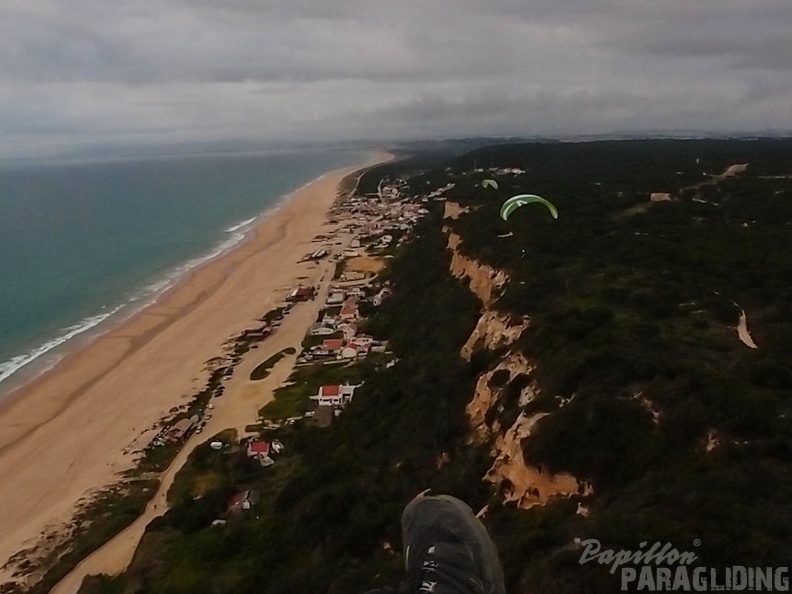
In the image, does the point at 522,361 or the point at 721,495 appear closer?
the point at 721,495

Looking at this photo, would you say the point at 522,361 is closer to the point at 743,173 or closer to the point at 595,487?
the point at 595,487

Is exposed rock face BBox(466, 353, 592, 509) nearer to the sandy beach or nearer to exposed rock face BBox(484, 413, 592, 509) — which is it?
exposed rock face BBox(484, 413, 592, 509)

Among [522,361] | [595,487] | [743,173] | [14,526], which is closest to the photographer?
[595,487]

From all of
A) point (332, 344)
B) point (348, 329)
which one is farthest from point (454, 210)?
point (332, 344)

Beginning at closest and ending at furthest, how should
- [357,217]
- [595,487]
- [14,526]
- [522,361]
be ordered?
1. [595,487]
2. [522,361]
3. [14,526]
4. [357,217]

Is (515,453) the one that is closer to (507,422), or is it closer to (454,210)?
(507,422)

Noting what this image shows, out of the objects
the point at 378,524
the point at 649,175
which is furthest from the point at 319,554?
the point at 649,175
